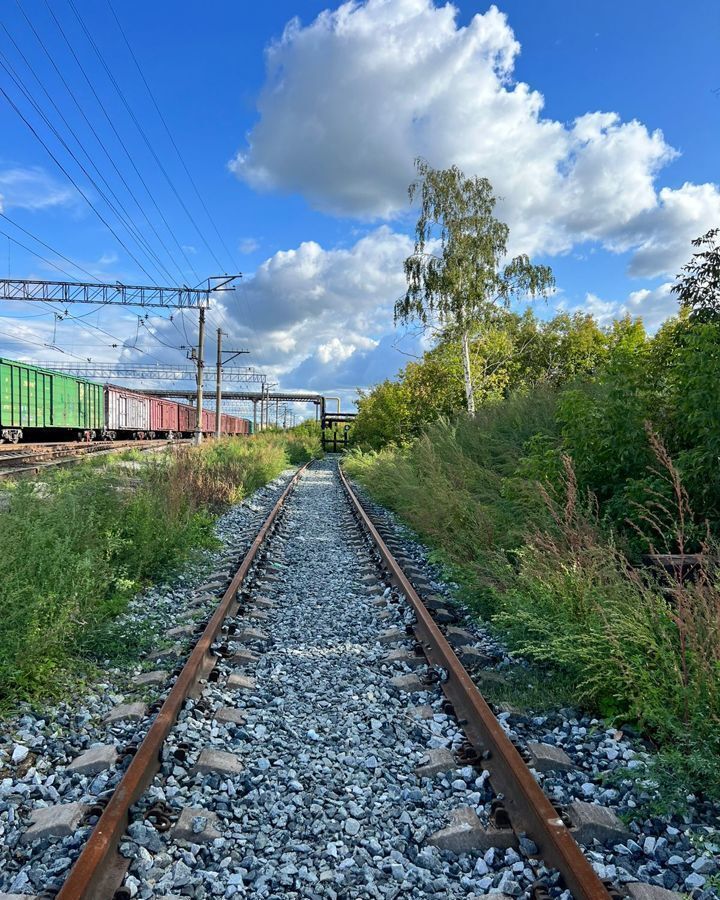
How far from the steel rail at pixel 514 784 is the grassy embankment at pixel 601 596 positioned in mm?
634

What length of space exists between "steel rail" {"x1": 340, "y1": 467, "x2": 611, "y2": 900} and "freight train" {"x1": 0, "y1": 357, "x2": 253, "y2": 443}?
2339 cm

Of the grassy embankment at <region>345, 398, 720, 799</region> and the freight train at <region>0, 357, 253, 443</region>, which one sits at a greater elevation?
the freight train at <region>0, 357, 253, 443</region>

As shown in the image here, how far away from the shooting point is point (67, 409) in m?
30.2

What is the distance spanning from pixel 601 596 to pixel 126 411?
1583 inches

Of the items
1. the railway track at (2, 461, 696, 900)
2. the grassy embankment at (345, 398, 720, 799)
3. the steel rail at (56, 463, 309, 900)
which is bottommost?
the railway track at (2, 461, 696, 900)

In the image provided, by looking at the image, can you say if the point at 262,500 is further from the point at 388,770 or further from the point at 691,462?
the point at 388,770

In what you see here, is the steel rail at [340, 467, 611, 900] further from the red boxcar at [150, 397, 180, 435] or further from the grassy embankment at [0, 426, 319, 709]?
the red boxcar at [150, 397, 180, 435]

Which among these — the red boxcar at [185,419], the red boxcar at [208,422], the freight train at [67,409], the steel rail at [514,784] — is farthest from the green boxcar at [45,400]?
the red boxcar at [208,422]

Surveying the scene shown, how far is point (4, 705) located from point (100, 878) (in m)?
1.94

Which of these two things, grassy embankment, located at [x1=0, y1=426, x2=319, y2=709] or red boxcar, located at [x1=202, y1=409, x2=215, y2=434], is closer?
grassy embankment, located at [x1=0, y1=426, x2=319, y2=709]

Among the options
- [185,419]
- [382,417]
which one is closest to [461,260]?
[382,417]

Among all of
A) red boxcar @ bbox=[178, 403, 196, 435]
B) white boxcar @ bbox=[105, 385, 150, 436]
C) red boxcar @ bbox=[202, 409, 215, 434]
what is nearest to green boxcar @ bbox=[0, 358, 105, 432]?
white boxcar @ bbox=[105, 385, 150, 436]

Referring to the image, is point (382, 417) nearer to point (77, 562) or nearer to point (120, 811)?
point (77, 562)

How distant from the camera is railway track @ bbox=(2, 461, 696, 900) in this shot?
2426 mm
